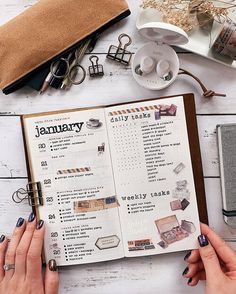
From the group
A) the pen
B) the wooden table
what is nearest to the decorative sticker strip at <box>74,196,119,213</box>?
the wooden table

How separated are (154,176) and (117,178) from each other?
3.1 inches

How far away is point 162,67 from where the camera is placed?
2.88 feet

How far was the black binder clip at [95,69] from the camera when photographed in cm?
91

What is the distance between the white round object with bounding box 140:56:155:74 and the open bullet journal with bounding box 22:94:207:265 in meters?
0.07

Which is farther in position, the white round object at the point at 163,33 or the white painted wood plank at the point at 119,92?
the white painted wood plank at the point at 119,92

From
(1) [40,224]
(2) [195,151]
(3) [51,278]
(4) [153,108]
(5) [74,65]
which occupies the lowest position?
(3) [51,278]

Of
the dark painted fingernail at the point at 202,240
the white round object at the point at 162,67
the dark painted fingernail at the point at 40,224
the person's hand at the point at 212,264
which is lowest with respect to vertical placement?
the person's hand at the point at 212,264

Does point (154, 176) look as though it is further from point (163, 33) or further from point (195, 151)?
point (163, 33)

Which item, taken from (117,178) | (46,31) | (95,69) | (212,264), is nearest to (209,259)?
(212,264)

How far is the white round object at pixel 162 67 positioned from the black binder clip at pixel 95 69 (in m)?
0.12

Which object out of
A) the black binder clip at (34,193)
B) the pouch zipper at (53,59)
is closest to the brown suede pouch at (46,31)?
the pouch zipper at (53,59)

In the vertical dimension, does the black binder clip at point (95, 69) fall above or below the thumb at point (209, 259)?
above

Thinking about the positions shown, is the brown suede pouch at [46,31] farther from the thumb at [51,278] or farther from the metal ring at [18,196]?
the thumb at [51,278]

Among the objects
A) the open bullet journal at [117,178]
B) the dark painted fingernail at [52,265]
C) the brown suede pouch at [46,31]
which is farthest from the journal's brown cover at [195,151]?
the dark painted fingernail at [52,265]
